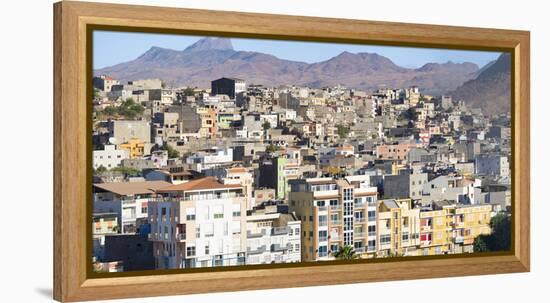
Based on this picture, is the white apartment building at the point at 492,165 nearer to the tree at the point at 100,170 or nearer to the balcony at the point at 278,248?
Answer: the balcony at the point at 278,248

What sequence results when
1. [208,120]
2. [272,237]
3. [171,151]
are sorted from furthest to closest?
[272,237] → [208,120] → [171,151]

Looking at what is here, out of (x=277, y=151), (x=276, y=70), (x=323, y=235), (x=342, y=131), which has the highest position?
(x=276, y=70)

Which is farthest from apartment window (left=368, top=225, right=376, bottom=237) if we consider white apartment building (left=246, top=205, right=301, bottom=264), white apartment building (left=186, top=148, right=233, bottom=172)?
white apartment building (left=186, top=148, right=233, bottom=172)

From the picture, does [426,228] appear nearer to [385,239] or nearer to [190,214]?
[385,239]

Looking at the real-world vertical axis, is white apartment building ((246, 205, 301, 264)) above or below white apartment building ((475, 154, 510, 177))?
below

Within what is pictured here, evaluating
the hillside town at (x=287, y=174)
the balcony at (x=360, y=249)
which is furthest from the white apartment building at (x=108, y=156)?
the balcony at (x=360, y=249)

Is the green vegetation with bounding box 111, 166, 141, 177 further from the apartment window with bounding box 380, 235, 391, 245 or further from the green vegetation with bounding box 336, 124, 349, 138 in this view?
the apartment window with bounding box 380, 235, 391, 245

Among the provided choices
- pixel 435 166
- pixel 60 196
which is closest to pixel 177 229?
pixel 60 196

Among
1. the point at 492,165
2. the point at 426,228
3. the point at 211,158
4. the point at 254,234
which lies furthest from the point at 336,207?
the point at 492,165
